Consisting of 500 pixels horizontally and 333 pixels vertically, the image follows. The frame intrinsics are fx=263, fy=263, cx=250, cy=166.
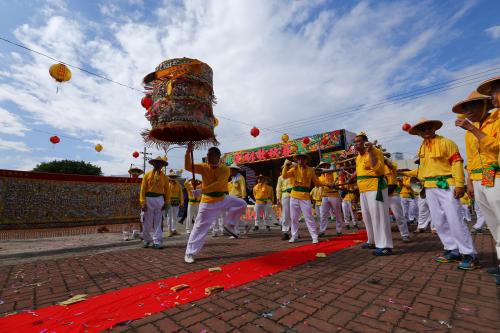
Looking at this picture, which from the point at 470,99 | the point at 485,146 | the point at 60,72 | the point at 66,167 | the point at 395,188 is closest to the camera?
the point at 485,146

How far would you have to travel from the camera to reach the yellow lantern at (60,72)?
7.73 meters

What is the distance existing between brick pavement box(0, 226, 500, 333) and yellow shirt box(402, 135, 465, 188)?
134 cm

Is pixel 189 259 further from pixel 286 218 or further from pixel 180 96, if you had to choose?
pixel 286 218

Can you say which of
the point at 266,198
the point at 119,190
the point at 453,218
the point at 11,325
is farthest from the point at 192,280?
the point at 119,190

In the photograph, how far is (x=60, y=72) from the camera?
7.89 metres

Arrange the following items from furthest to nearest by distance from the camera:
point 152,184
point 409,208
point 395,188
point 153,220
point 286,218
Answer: point 409,208 < point 286,218 < point 395,188 < point 153,220 < point 152,184

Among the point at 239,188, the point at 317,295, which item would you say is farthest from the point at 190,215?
the point at 317,295

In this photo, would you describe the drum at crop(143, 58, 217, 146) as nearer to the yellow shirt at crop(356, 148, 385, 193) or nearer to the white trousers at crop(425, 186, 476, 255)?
the yellow shirt at crop(356, 148, 385, 193)

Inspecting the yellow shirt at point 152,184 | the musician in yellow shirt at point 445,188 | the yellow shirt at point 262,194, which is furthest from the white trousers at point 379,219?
the yellow shirt at point 262,194

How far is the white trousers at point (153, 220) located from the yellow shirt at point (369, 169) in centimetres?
474

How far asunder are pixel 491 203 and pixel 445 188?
1.11 m

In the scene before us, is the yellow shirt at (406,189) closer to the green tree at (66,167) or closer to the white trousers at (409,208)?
the white trousers at (409,208)

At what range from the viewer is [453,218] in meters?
3.86

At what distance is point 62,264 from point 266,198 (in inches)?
275
